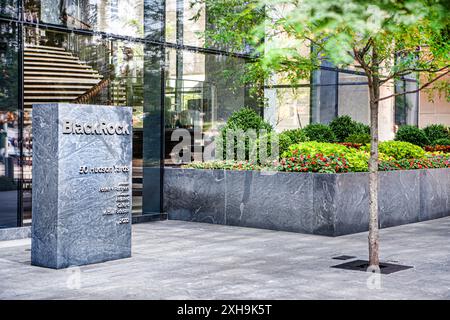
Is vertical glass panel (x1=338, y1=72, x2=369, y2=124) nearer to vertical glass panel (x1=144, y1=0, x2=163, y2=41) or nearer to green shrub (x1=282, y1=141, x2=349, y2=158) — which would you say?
green shrub (x1=282, y1=141, x2=349, y2=158)

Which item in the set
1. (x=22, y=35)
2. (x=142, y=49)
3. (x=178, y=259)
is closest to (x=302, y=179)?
(x=178, y=259)

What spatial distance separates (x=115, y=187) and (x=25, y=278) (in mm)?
2089

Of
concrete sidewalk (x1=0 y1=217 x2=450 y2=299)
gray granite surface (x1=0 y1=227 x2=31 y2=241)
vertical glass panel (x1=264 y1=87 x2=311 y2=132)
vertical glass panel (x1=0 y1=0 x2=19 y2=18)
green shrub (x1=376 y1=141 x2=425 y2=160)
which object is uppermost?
vertical glass panel (x1=0 y1=0 x2=19 y2=18)

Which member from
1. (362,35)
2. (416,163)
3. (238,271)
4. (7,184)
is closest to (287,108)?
(416,163)

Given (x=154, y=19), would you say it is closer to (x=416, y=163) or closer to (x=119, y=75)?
(x=119, y=75)

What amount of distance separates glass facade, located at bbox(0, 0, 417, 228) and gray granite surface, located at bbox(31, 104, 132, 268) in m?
3.58

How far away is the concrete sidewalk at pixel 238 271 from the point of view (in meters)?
8.65

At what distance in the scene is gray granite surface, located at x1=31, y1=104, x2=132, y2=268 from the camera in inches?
406

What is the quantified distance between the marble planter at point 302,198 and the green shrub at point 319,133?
439 cm

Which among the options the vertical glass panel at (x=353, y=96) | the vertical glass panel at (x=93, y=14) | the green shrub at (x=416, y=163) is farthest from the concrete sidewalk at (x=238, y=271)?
the vertical glass panel at (x=353, y=96)

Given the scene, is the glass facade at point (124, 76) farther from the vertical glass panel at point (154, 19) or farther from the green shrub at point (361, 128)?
the green shrub at point (361, 128)

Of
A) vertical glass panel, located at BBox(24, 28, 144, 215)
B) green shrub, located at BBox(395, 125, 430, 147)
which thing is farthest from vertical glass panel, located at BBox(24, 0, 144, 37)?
green shrub, located at BBox(395, 125, 430, 147)

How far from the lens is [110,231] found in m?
11.0
